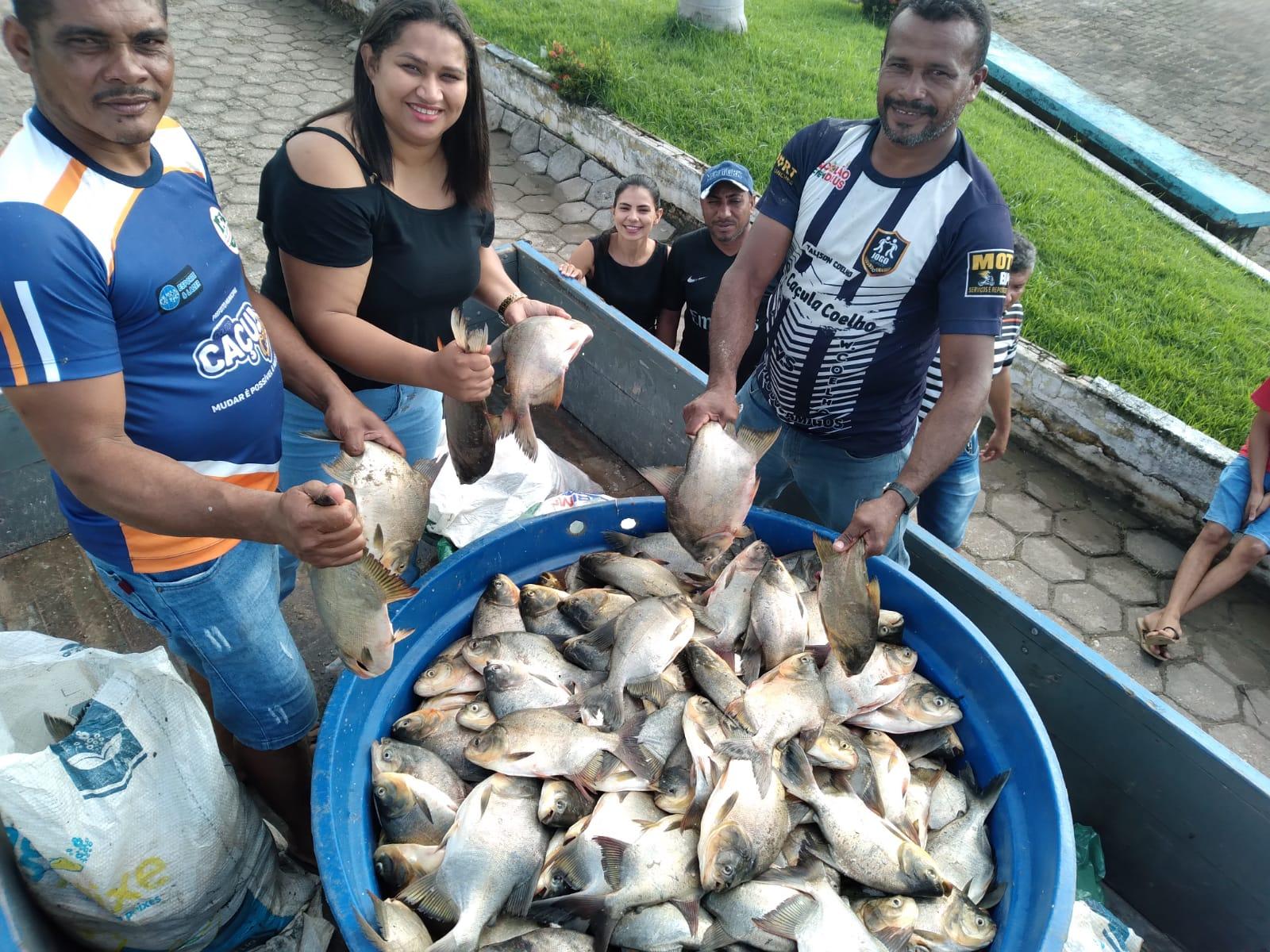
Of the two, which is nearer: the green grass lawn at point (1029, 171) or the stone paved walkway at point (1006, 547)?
the stone paved walkway at point (1006, 547)

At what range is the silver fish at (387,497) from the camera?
216 centimetres

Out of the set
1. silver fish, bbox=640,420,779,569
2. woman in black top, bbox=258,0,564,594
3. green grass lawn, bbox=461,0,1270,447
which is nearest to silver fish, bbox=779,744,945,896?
silver fish, bbox=640,420,779,569

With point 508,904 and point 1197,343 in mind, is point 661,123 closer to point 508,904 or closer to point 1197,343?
point 1197,343

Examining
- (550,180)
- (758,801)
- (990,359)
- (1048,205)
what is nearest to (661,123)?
(550,180)

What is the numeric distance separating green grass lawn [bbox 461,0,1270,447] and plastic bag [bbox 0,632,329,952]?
4.94m

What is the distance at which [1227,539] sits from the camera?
13.2 feet

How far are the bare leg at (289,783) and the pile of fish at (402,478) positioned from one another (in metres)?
0.57

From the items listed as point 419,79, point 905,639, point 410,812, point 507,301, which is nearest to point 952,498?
point 905,639

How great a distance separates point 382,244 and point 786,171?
1.29 metres

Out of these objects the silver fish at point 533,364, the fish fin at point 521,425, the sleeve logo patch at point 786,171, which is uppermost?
the sleeve logo patch at point 786,171

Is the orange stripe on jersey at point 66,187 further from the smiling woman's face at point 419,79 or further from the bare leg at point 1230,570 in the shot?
the bare leg at point 1230,570


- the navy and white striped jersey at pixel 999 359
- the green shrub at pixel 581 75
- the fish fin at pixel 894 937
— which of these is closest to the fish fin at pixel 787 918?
the fish fin at pixel 894 937

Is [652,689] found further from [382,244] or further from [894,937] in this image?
[382,244]

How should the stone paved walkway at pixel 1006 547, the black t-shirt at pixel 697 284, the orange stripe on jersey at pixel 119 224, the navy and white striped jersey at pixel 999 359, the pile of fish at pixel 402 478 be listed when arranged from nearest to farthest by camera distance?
the orange stripe on jersey at pixel 119 224
the pile of fish at pixel 402 478
the navy and white striped jersey at pixel 999 359
the stone paved walkway at pixel 1006 547
the black t-shirt at pixel 697 284
